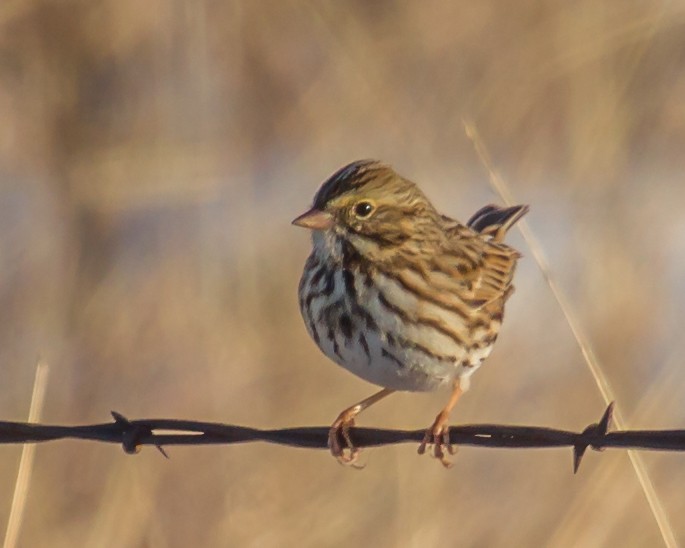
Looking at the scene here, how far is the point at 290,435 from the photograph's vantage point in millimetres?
2768

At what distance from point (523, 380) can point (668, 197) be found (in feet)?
4.75

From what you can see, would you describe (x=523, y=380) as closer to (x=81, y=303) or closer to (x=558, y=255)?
(x=558, y=255)

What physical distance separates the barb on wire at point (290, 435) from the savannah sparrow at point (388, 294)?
1.02 feet

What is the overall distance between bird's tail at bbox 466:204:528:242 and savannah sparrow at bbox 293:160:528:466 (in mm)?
560

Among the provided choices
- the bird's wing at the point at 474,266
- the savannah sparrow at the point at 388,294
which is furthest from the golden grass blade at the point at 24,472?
the bird's wing at the point at 474,266

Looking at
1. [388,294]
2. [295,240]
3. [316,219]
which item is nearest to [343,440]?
[388,294]

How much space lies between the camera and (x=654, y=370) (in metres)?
5.72

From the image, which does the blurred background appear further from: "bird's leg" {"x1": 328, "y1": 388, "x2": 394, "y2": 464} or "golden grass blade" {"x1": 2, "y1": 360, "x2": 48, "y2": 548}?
"golden grass blade" {"x1": 2, "y1": 360, "x2": 48, "y2": 548}

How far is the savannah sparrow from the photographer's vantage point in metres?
3.22

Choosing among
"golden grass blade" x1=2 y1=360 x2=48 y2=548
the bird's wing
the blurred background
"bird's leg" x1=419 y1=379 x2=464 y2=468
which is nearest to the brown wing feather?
the bird's wing

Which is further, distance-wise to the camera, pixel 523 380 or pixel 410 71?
pixel 410 71

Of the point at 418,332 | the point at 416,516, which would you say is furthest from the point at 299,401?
the point at 418,332

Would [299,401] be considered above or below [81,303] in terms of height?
below

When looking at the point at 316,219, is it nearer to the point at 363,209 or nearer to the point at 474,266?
the point at 363,209
